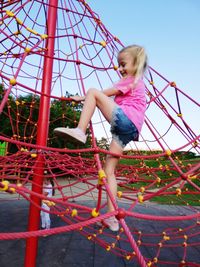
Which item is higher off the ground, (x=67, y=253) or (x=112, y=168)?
(x=112, y=168)

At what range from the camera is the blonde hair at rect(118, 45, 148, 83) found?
1.59 m

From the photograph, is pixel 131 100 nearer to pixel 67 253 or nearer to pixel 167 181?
pixel 167 181

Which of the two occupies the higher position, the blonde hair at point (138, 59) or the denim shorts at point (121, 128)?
the blonde hair at point (138, 59)

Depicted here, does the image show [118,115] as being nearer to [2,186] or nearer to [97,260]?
[2,186]

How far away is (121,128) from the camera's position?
5.01 ft

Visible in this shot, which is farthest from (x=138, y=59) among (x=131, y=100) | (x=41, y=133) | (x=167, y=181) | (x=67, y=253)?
(x=67, y=253)

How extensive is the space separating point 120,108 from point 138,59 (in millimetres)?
281

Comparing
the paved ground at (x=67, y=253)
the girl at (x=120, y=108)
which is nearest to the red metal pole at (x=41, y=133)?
the girl at (x=120, y=108)

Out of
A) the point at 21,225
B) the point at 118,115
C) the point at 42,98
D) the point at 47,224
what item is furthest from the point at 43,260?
the point at 118,115

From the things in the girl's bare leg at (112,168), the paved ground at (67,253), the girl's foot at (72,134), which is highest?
the girl's foot at (72,134)

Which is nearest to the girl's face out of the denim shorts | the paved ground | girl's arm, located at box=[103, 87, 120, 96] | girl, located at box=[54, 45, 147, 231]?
girl, located at box=[54, 45, 147, 231]

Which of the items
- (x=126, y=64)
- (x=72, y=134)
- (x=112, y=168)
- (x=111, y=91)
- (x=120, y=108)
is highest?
(x=126, y=64)

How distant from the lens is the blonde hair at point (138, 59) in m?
1.59

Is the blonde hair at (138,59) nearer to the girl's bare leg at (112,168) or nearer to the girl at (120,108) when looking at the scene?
the girl at (120,108)
